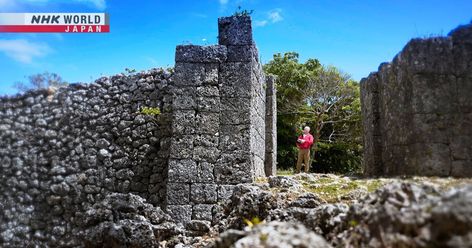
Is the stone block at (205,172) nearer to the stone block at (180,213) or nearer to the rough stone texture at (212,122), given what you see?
the rough stone texture at (212,122)

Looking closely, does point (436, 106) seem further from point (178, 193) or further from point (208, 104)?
point (178, 193)

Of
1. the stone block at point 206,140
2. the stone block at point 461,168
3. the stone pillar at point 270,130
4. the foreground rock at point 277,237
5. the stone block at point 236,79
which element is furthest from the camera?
the stone pillar at point 270,130

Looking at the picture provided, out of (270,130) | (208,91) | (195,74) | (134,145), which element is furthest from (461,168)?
(134,145)

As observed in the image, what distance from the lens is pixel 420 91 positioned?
6160 millimetres

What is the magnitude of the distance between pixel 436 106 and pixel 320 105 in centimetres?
1760

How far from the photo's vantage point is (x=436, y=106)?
609cm

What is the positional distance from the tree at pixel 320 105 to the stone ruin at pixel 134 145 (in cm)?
1169

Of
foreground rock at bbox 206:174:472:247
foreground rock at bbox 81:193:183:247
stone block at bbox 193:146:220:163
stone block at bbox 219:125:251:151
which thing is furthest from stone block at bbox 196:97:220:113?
foreground rock at bbox 206:174:472:247

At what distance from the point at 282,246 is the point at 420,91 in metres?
3.74

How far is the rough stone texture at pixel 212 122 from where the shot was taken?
8352mm

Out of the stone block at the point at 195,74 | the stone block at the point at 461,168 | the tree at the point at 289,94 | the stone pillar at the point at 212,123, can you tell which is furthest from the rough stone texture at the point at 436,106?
the tree at the point at 289,94

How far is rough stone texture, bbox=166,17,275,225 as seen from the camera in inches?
329

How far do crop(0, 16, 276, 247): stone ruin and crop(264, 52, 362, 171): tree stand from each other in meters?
11.7

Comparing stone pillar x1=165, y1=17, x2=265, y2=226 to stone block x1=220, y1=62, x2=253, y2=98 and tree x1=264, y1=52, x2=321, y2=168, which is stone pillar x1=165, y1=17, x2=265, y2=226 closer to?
stone block x1=220, y1=62, x2=253, y2=98
